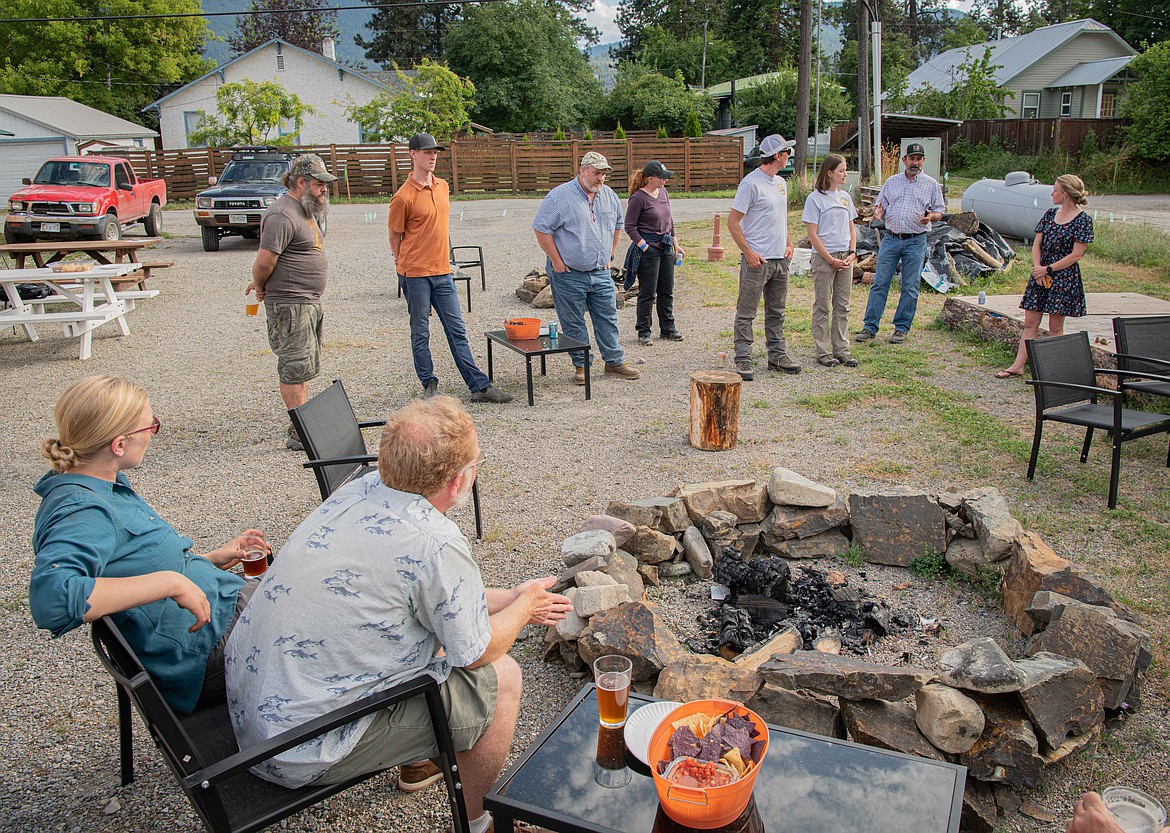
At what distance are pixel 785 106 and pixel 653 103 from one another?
22.0 feet

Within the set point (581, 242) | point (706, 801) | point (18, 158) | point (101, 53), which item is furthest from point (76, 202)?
point (101, 53)

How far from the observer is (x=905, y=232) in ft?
27.4

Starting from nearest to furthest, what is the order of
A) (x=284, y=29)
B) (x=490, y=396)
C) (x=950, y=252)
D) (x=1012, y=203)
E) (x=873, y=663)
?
(x=873, y=663) → (x=490, y=396) → (x=950, y=252) → (x=1012, y=203) → (x=284, y=29)

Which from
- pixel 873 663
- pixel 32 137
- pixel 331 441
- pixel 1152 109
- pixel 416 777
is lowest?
pixel 416 777

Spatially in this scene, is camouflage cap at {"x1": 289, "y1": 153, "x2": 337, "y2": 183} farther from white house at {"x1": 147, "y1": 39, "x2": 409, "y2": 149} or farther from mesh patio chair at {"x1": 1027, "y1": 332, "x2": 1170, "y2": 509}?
white house at {"x1": 147, "y1": 39, "x2": 409, "y2": 149}

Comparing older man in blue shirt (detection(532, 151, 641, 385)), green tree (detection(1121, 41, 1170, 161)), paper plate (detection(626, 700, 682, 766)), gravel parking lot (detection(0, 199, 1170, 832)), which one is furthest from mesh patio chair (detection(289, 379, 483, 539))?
green tree (detection(1121, 41, 1170, 161))

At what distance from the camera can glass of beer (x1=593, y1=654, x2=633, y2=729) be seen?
2121 millimetres

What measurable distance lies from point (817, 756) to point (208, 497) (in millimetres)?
4259

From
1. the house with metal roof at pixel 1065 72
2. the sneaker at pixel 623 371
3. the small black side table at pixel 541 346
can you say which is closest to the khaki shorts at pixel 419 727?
the small black side table at pixel 541 346

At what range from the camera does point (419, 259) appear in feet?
21.1

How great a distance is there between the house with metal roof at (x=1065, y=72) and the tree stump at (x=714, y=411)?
120ft

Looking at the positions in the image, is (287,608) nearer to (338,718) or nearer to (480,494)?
(338,718)

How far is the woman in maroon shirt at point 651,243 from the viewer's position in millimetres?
8695

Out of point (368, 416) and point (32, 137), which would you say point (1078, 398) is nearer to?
point (368, 416)
